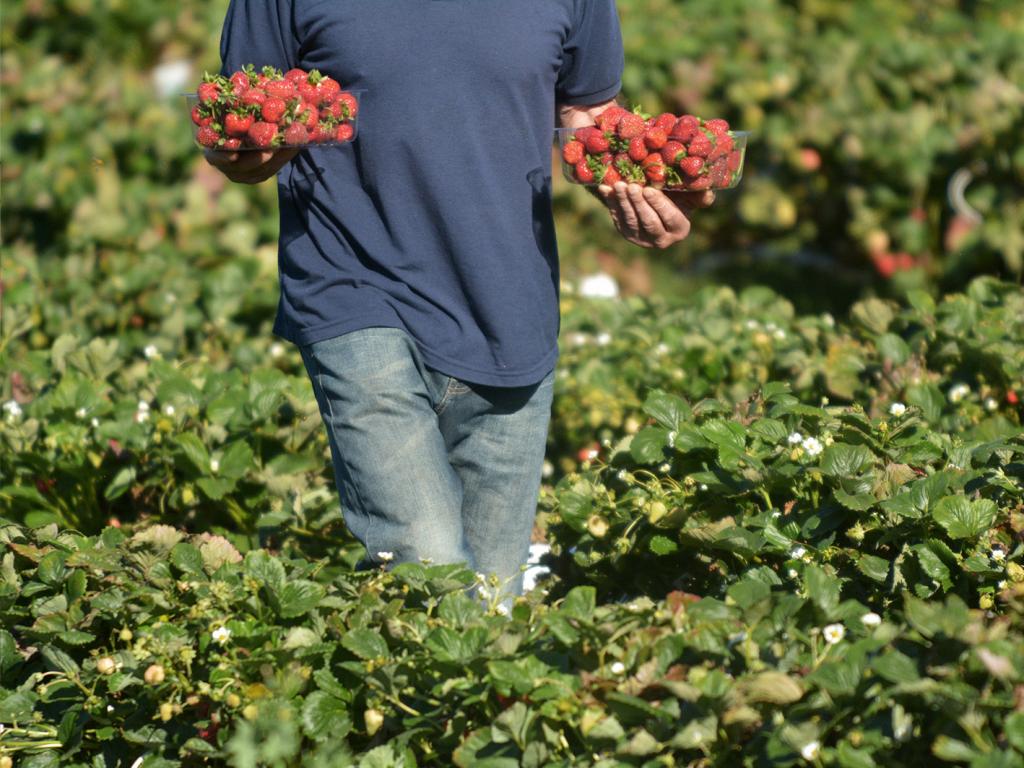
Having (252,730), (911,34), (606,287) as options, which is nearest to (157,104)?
(606,287)

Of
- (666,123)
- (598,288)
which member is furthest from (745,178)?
(666,123)

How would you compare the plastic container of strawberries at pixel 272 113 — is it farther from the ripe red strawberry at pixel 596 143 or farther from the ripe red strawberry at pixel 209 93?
the ripe red strawberry at pixel 596 143

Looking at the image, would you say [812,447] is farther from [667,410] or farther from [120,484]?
[120,484]

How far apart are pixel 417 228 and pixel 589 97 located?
48 cm

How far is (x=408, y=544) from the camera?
2504 mm

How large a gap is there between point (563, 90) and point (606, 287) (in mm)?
2642

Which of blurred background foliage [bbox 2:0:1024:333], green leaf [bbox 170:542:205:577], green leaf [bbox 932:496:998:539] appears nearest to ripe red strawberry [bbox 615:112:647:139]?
green leaf [bbox 932:496:998:539]

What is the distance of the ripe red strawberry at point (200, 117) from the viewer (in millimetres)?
2424

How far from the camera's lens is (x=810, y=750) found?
189cm

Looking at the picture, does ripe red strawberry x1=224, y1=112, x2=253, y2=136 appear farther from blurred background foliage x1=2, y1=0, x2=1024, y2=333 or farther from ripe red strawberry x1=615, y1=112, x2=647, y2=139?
blurred background foliage x1=2, y1=0, x2=1024, y2=333

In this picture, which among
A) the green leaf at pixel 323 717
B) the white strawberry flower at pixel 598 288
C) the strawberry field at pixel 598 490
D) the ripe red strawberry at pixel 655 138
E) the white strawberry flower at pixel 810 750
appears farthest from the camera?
the white strawberry flower at pixel 598 288

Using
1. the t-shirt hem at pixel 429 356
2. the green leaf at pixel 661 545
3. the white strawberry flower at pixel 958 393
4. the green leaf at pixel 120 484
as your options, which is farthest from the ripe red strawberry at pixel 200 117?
the white strawberry flower at pixel 958 393

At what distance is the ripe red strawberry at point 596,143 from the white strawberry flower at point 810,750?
109 cm

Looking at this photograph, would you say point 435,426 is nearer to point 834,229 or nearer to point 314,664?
point 314,664
